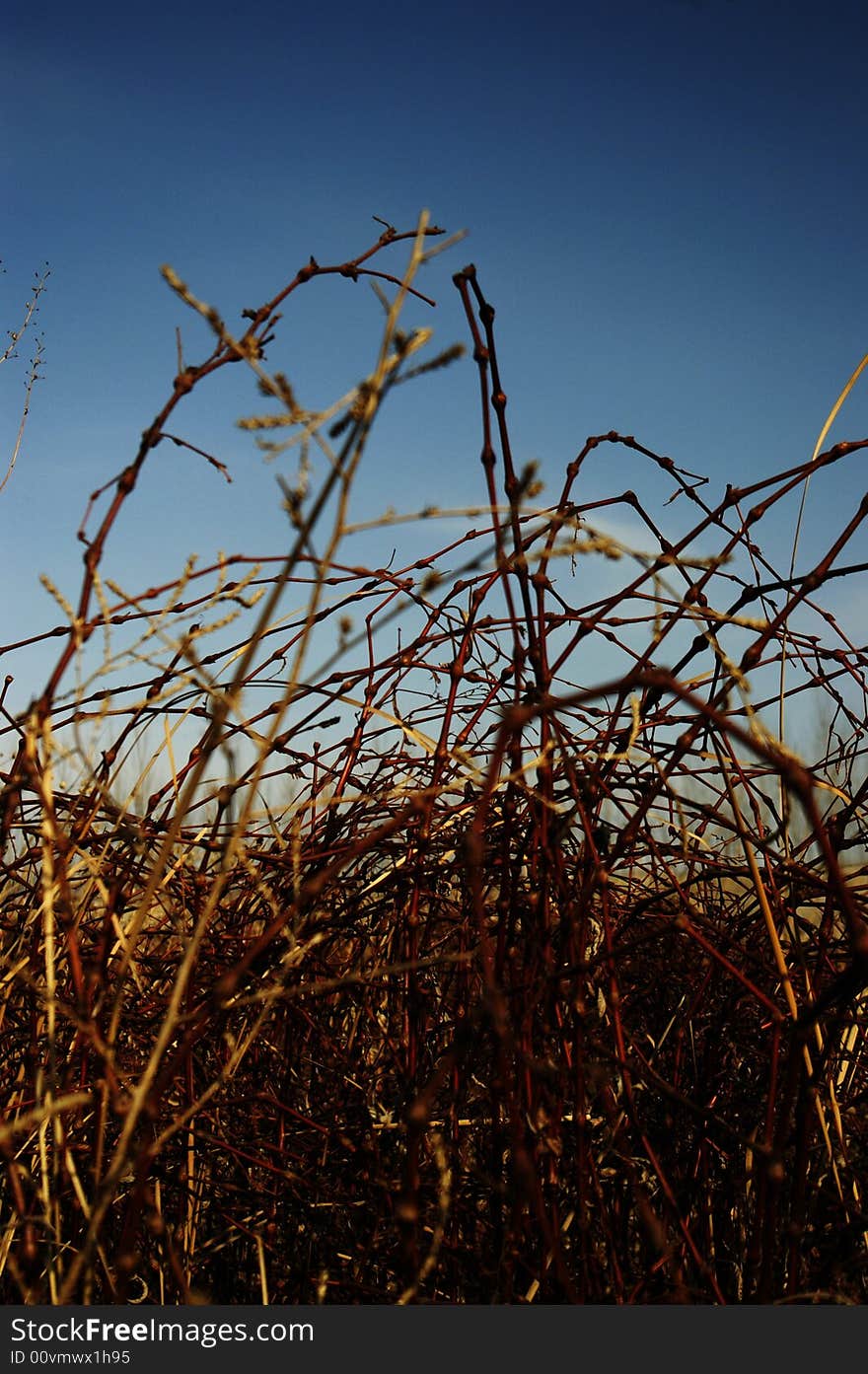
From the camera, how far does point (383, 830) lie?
0.59 metres

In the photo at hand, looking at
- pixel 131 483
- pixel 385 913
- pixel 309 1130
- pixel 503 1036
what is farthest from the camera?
pixel 385 913

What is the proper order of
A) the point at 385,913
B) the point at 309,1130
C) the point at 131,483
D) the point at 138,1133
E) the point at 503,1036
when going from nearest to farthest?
the point at 503,1036 → the point at 131,483 → the point at 138,1133 → the point at 309,1130 → the point at 385,913

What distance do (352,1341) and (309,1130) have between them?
36 centimetres

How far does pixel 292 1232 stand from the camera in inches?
44.3

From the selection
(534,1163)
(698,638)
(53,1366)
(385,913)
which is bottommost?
(53,1366)

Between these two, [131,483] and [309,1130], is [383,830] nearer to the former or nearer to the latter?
[131,483]

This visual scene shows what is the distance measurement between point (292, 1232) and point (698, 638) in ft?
2.59

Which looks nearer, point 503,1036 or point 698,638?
point 503,1036

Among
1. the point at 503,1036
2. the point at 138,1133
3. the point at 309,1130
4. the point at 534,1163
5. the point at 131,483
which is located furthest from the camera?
the point at 309,1130

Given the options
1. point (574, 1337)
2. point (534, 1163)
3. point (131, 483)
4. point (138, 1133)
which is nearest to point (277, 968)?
point (138, 1133)

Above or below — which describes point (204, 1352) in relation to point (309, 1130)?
below

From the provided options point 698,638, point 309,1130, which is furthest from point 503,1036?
point 309,1130

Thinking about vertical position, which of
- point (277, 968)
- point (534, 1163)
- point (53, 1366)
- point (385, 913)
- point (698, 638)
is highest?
point (698, 638)

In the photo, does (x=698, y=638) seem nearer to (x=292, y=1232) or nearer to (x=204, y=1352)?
(x=204, y=1352)
